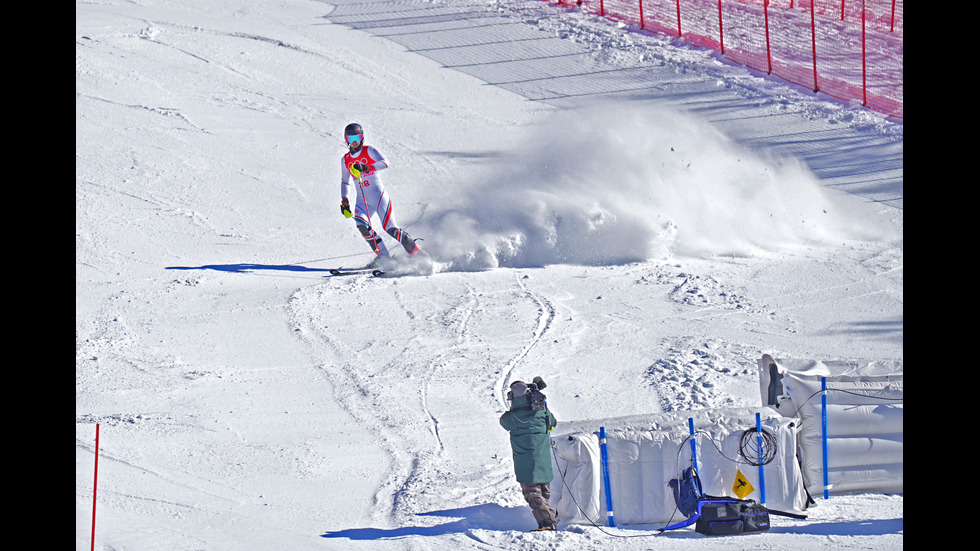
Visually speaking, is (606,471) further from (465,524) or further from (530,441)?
(465,524)

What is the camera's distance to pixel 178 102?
16.7 metres

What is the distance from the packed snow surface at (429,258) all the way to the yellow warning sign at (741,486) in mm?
342

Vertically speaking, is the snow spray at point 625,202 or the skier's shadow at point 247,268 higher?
the snow spray at point 625,202

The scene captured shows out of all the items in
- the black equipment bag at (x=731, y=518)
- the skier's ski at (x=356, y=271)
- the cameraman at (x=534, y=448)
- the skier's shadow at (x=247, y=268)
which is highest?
the skier's shadow at (x=247, y=268)

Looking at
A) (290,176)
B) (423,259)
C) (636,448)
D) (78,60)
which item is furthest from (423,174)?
(636,448)

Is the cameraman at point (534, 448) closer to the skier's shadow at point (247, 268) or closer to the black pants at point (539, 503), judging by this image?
the black pants at point (539, 503)

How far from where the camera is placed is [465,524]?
717 centimetres

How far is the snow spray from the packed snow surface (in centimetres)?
5

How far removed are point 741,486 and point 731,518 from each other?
0.33 m

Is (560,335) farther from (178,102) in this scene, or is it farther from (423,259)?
(178,102)

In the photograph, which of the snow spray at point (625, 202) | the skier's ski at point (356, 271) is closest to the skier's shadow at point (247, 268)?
the skier's ski at point (356, 271)

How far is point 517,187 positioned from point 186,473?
647cm

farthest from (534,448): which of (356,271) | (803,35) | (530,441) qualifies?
(803,35)

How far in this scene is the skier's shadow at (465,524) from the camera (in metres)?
7.02
